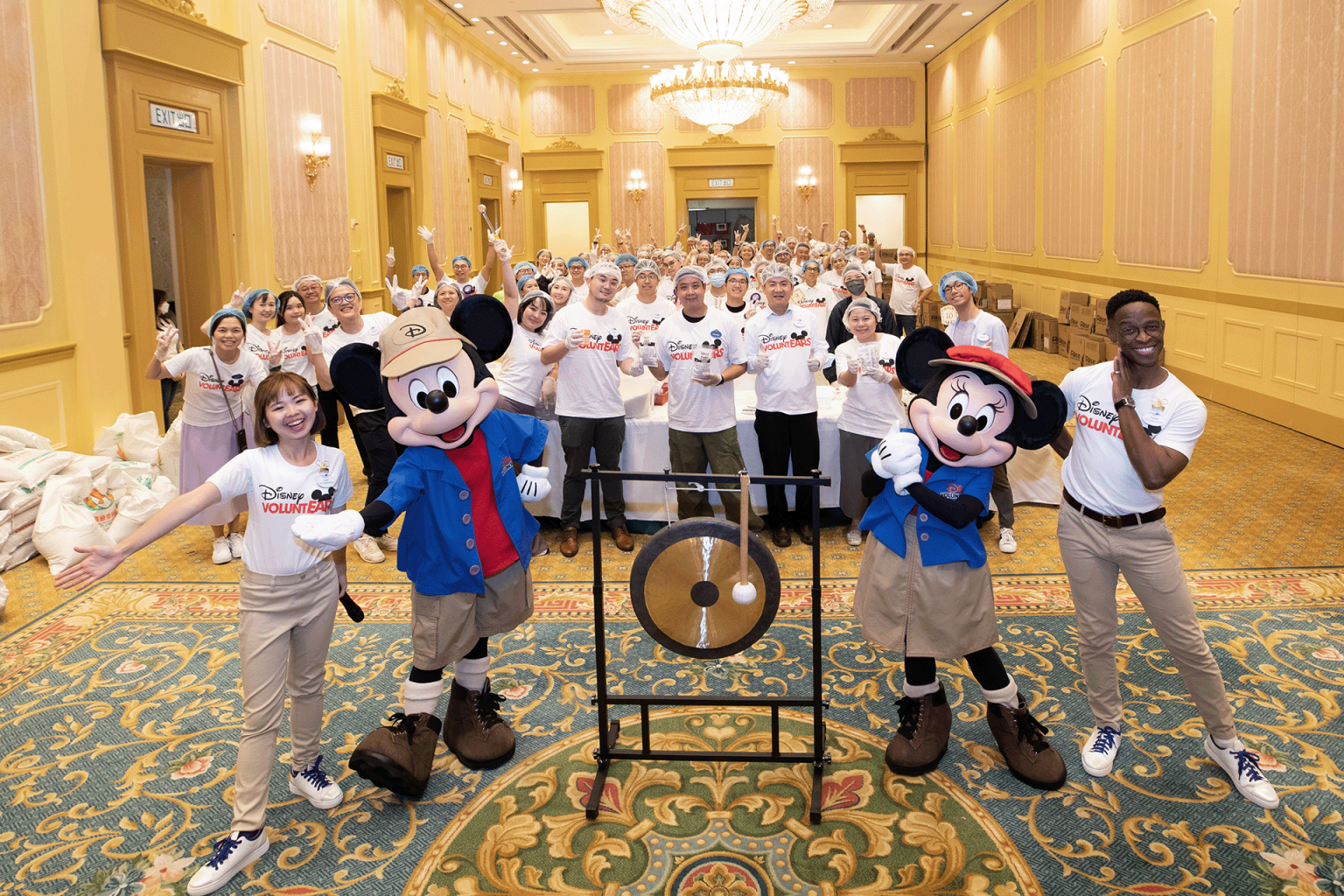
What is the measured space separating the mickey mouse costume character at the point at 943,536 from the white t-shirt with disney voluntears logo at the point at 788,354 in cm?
235

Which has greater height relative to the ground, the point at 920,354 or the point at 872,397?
the point at 920,354

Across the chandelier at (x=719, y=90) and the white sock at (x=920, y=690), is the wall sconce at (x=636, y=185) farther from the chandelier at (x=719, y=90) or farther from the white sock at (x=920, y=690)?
the white sock at (x=920, y=690)

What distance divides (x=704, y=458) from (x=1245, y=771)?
3.35 metres

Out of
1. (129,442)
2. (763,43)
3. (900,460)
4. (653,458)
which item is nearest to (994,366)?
(900,460)

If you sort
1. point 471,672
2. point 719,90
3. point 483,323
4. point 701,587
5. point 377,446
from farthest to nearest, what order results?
1. point 719,90
2. point 377,446
3. point 471,672
4. point 483,323
5. point 701,587

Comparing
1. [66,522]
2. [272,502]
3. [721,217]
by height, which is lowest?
[66,522]

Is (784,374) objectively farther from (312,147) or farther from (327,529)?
(312,147)

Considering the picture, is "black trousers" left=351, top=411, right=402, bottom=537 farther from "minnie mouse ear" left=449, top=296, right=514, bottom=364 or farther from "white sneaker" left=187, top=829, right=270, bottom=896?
"white sneaker" left=187, top=829, right=270, bottom=896

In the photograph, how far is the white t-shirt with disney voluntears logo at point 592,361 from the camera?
581 cm

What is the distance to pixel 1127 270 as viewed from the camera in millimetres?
11969

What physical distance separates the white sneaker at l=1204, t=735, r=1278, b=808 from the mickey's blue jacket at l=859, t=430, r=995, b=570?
1.07 m

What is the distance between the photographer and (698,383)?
572 cm

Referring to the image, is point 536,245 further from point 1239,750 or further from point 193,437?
point 1239,750

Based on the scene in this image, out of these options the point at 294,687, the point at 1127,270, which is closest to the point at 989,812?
the point at 294,687
